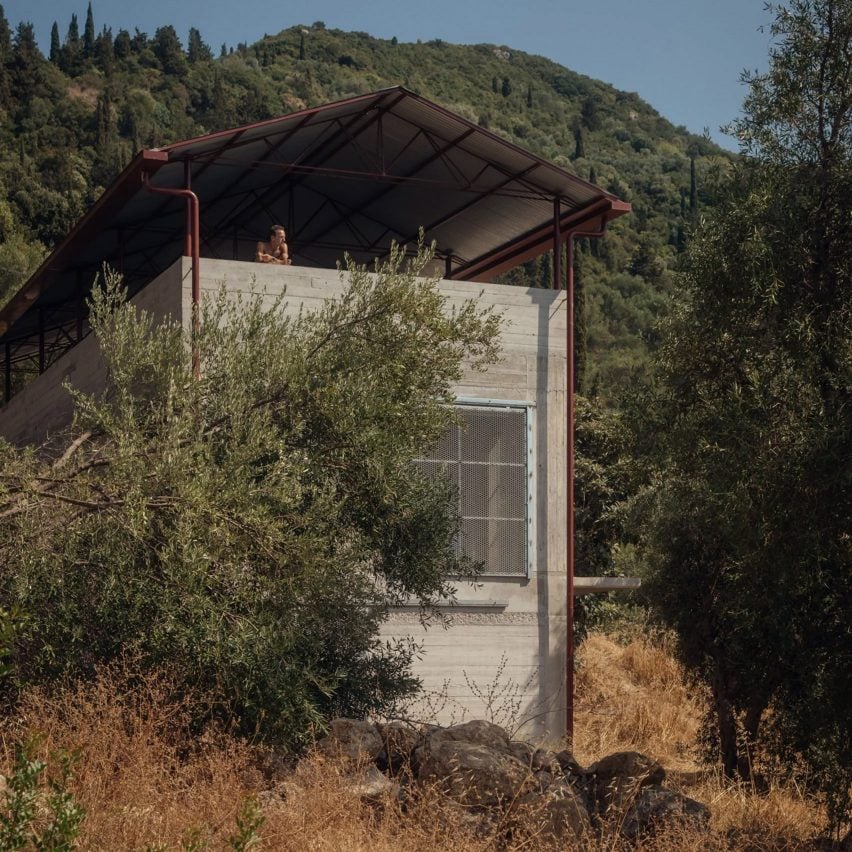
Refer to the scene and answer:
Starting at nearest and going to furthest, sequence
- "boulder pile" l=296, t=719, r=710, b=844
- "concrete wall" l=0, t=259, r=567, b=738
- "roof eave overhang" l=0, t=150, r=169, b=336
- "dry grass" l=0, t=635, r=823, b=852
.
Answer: "dry grass" l=0, t=635, r=823, b=852 → "boulder pile" l=296, t=719, r=710, b=844 → "concrete wall" l=0, t=259, r=567, b=738 → "roof eave overhang" l=0, t=150, r=169, b=336

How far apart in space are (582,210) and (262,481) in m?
8.58

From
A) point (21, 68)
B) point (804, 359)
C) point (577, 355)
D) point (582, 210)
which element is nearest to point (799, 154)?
point (804, 359)

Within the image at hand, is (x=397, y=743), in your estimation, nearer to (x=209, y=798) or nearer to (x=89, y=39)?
(x=209, y=798)

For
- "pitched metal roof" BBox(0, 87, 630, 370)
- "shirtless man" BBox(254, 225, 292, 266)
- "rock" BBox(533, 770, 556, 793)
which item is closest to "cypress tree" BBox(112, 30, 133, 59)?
"pitched metal roof" BBox(0, 87, 630, 370)

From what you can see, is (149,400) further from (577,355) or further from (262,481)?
(577,355)

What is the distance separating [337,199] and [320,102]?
262 ft

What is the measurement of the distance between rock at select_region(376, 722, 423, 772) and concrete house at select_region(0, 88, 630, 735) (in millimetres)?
2734

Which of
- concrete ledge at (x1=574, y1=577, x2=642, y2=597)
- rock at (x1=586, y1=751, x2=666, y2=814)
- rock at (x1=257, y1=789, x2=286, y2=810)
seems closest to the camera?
rock at (x1=257, y1=789, x2=286, y2=810)

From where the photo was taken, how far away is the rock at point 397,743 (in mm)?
14836

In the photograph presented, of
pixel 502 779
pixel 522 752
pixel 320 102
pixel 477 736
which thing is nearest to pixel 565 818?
pixel 502 779

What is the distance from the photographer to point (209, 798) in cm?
1171

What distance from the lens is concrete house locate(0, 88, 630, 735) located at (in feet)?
60.5

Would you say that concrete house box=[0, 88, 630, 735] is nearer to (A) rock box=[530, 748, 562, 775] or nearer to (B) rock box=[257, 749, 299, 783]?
(A) rock box=[530, 748, 562, 775]

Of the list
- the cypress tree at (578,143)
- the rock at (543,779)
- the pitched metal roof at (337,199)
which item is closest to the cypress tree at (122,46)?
the cypress tree at (578,143)
